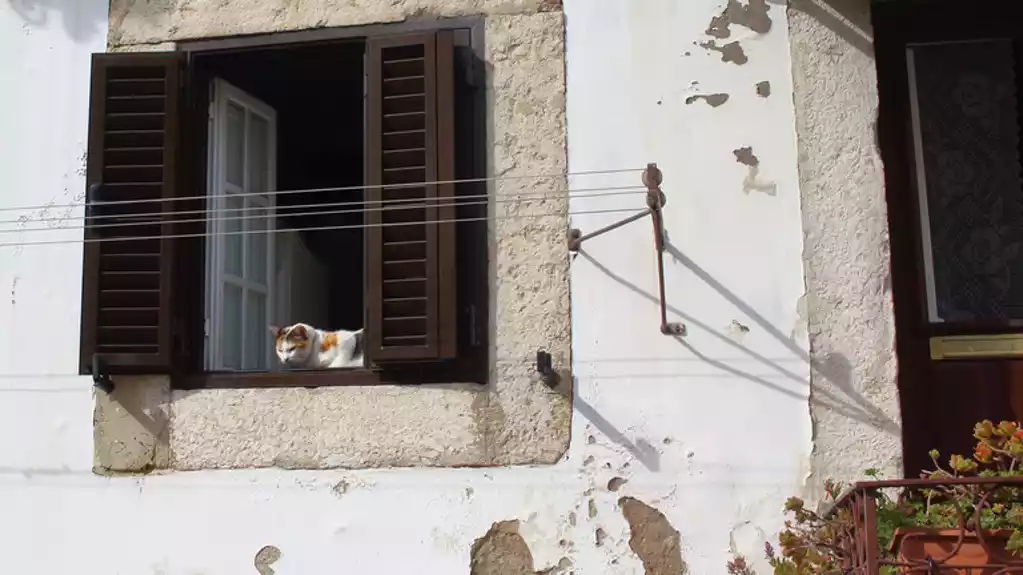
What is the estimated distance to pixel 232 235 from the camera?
191 inches

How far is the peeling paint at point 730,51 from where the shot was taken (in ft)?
14.2

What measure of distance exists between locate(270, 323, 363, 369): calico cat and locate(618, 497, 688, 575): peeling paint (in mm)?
1265

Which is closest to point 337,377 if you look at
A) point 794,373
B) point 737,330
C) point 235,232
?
point 235,232

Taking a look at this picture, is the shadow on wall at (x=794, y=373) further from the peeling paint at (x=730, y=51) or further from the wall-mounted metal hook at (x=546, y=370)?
the peeling paint at (x=730, y=51)

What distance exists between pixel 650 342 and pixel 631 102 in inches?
37.8

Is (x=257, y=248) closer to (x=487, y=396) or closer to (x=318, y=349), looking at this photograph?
(x=318, y=349)

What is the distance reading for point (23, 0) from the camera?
4.88 metres

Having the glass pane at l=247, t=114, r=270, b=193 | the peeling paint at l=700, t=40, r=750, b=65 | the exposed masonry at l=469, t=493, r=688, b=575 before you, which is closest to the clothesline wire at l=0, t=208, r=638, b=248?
the glass pane at l=247, t=114, r=270, b=193

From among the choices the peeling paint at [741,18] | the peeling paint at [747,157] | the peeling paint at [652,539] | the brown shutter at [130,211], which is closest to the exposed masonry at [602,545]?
the peeling paint at [652,539]

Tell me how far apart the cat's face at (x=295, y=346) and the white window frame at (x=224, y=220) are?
315 mm

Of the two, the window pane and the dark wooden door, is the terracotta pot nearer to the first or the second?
the dark wooden door

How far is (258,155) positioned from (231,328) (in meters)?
0.84

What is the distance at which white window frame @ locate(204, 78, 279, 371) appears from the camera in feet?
15.4

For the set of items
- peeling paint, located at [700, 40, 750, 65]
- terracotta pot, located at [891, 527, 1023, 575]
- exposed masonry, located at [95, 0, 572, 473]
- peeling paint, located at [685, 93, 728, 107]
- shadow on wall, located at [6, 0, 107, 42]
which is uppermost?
shadow on wall, located at [6, 0, 107, 42]
